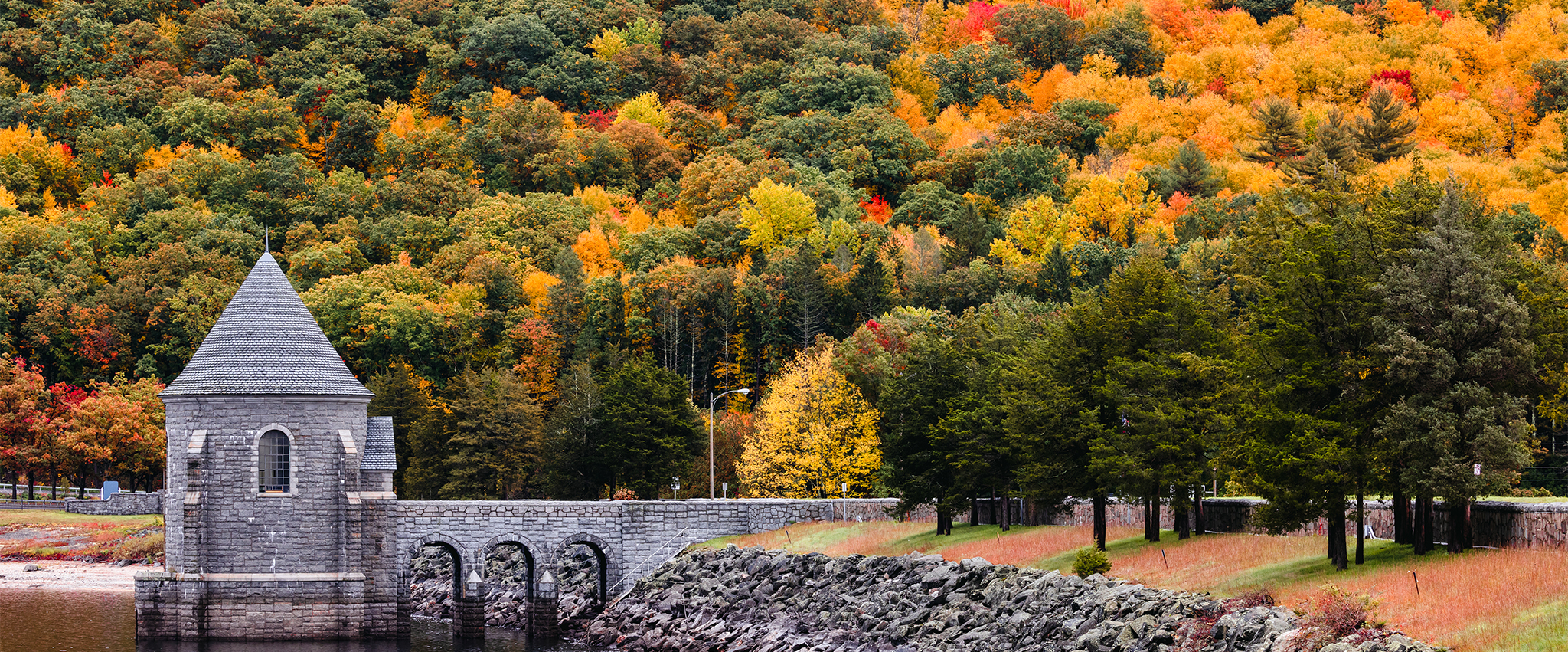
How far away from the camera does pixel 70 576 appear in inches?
3002

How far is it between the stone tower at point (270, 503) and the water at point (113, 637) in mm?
834

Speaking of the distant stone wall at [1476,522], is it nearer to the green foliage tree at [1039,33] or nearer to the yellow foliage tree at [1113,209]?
the yellow foliage tree at [1113,209]

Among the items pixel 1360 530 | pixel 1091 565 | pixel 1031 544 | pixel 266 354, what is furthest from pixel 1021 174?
pixel 1360 530

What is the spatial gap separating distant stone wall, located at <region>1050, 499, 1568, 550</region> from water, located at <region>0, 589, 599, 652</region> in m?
20.8

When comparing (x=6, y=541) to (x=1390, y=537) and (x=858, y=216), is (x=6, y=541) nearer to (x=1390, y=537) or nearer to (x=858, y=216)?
(x=858, y=216)

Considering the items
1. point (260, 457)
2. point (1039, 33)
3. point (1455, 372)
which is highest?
point (1039, 33)

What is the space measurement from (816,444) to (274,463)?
23.4 meters

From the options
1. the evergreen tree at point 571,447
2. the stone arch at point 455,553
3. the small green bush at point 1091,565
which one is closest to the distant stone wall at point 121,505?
the evergreen tree at point 571,447

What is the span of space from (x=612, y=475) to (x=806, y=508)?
12630 millimetres

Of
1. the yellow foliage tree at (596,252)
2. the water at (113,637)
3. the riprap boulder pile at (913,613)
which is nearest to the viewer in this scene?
the riprap boulder pile at (913,613)

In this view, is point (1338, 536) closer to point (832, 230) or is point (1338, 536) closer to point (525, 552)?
point (525, 552)

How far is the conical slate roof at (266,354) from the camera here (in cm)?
5534

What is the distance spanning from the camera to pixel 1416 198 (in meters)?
38.2

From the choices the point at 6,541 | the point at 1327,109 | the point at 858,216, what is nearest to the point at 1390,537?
the point at 6,541
